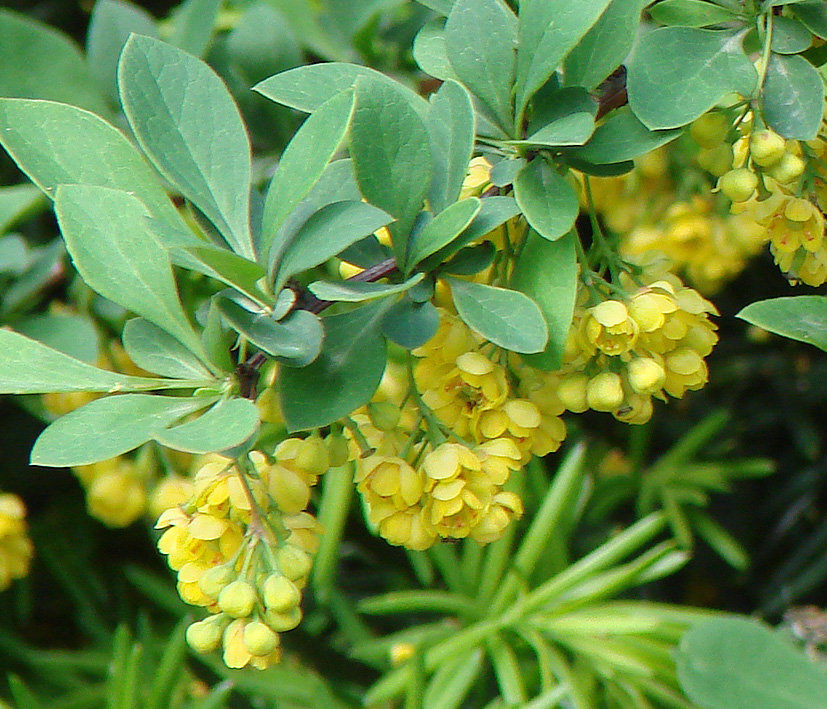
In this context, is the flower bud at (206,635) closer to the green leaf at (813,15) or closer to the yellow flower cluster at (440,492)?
the yellow flower cluster at (440,492)

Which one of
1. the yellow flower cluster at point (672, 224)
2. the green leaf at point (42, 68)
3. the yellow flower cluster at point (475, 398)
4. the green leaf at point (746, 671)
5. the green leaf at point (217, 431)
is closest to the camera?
the green leaf at point (217, 431)

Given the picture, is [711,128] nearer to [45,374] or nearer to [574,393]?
[574,393]

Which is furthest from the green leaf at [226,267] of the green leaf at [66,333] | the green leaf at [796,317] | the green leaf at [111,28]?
the green leaf at [111,28]

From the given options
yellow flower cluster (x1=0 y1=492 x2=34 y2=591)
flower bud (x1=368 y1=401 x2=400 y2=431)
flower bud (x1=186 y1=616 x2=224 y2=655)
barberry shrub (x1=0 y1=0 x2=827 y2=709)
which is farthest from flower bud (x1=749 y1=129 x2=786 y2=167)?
yellow flower cluster (x1=0 y1=492 x2=34 y2=591)

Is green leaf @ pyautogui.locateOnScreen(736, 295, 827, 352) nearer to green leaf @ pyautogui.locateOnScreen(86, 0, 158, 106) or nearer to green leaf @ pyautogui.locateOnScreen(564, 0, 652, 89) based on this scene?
green leaf @ pyautogui.locateOnScreen(564, 0, 652, 89)

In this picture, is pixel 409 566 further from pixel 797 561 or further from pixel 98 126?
pixel 98 126
